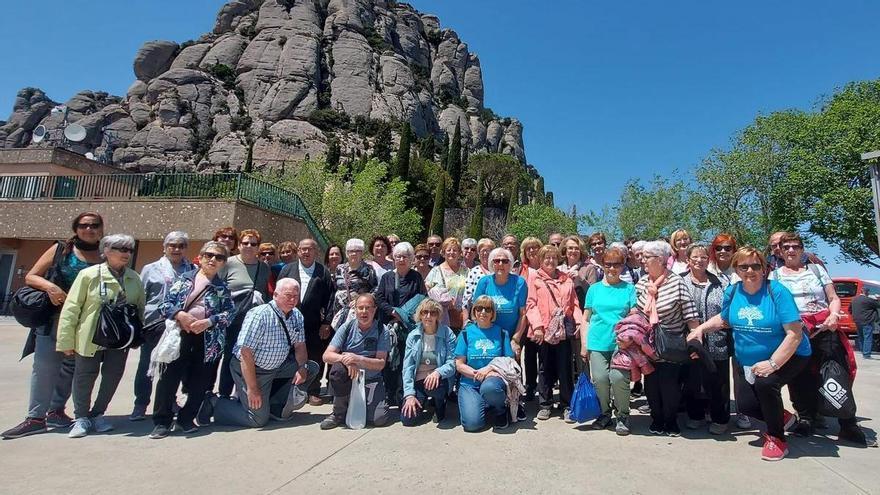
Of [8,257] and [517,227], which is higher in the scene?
[517,227]

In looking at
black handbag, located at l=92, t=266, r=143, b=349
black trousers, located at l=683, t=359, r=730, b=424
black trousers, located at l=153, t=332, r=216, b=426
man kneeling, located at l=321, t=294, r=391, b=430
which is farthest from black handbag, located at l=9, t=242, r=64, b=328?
black trousers, located at l=683, t=359, r=730, b=424

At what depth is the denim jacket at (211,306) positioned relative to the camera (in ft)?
12.4

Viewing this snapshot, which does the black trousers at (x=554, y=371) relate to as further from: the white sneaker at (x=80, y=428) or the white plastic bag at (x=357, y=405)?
the white sneaker at (x=80, y=428)

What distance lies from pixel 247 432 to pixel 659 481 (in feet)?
10.9

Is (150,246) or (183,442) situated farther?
(150,246)

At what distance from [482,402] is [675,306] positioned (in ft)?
6.30

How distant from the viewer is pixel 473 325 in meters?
4.27

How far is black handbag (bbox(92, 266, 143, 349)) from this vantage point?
11.6ft

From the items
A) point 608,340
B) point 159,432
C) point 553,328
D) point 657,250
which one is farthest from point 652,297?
point 159,432

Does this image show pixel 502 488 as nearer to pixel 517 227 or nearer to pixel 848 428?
pixel 848 428

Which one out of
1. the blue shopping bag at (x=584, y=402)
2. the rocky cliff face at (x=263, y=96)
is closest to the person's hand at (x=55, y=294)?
the blue shopping bag at (x=584, y=402)

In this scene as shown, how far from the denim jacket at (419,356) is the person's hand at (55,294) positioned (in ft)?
9.82

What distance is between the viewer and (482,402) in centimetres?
396

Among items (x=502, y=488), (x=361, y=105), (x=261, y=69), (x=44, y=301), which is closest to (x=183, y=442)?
(x=44, y=301)
